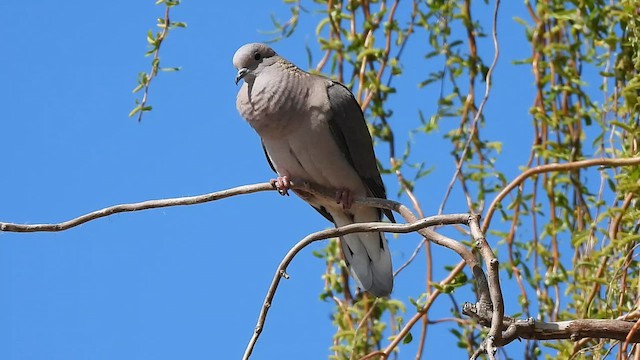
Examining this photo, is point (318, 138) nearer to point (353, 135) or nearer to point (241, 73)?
point (353, 135)

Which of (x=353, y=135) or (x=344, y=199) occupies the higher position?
(x=353, y=135)

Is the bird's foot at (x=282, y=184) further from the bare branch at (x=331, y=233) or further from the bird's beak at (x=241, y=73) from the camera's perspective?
the bare branch at (x=331, y=233)

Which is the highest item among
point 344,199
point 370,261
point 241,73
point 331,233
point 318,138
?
point 241,73

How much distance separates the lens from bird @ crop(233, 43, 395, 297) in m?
3.61

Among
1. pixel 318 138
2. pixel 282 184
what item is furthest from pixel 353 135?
pixel 282 184

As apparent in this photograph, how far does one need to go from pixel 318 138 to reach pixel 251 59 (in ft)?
1.34

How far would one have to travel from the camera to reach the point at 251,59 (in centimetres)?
379

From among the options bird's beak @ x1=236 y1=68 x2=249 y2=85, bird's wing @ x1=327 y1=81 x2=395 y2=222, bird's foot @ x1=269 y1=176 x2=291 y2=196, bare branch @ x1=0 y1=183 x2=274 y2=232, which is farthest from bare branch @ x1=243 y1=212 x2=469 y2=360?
bird's beak @ x1=236 y1=68 x2=249 y2=85

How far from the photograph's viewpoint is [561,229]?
3965mm

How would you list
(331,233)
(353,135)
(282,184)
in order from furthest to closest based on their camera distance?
1. (353,135)
2. (282,184)
3. (331,233)

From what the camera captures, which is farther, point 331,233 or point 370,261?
point 370,261

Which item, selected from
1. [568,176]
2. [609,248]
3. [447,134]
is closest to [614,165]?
[609,248]

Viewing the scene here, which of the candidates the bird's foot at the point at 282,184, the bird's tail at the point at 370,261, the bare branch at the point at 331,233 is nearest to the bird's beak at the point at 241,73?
the bird's foot at the point at 282,184

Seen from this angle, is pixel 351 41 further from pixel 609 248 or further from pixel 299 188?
pixel 609 248
